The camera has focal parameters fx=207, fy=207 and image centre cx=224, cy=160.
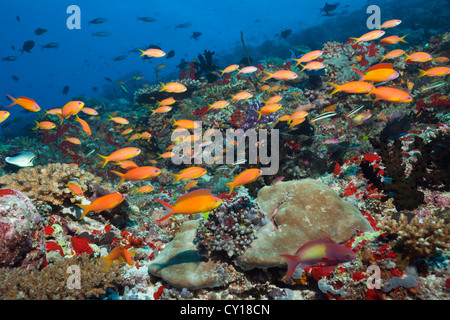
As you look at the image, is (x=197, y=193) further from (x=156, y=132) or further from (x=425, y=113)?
(x=156, y=132)

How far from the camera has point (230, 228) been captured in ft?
11.0

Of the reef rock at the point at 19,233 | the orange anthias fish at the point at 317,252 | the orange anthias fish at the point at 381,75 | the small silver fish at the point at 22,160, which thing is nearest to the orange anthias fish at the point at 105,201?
the reef rock at the point at 19,233

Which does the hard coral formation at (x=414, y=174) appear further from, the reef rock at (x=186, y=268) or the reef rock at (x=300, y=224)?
the reef rock at (x=186, y=268)

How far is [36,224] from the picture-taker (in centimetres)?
299

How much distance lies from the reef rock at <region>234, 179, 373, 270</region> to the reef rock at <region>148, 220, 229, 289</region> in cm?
44

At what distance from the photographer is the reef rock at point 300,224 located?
3.04 meters

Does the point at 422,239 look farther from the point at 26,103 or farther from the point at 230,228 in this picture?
the point at 26,103

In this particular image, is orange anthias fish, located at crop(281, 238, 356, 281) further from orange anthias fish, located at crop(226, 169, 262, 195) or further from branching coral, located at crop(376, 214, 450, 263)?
orange anthias fish, located at crop(226, 169, 262, 195)

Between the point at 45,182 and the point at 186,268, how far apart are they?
3.45 meters

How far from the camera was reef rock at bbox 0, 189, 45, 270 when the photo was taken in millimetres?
2568

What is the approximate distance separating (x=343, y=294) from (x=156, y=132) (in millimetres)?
10449

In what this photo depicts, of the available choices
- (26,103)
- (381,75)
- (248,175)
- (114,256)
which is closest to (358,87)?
(381,75)

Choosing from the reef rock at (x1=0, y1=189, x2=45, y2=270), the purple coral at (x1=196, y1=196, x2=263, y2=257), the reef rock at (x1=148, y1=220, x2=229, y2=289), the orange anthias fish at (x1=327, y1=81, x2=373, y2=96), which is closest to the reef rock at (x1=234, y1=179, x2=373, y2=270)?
the purple coral at (x1=196, y1=196, x2=263, y2=257)

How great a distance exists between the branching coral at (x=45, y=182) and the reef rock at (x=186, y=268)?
2.47m
